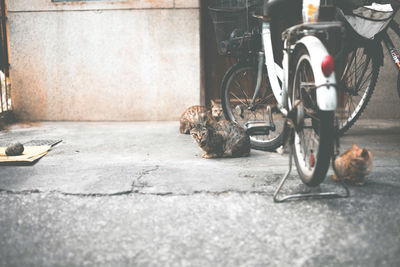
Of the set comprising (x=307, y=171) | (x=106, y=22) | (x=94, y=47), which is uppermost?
(x=106, y=22)

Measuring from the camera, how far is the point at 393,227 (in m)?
1.92

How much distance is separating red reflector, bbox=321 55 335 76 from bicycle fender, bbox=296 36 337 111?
2cm

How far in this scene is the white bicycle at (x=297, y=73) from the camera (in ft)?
7.04

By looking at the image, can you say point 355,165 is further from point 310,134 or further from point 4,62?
point 4,62

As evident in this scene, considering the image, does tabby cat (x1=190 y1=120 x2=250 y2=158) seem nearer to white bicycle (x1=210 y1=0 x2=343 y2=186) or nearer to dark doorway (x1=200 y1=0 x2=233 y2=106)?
white bicycle (x1=210 y1=0 x2=343 y2=186)

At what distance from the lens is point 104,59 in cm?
552

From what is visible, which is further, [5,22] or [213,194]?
[5,22]

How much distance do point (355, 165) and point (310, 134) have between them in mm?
354

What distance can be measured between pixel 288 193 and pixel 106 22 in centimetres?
407

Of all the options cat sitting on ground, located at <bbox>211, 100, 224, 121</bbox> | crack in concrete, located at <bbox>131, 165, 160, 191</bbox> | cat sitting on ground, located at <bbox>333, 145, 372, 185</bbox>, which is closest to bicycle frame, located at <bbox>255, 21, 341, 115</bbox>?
cat sitting on ground, located at <bbox>333, 145, 372, 185</bbox>

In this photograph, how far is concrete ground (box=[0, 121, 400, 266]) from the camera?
169 cm

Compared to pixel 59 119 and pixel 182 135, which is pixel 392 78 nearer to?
pixel 182 135

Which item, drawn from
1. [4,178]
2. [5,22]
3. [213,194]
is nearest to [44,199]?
[4,178]

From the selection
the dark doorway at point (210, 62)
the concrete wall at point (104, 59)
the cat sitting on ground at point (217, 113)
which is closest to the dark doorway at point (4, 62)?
the concrete wall at point (104, 59)
